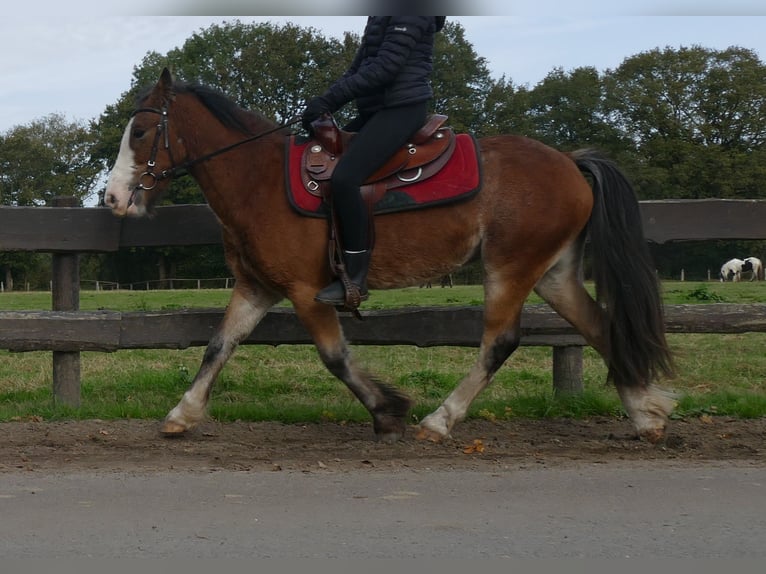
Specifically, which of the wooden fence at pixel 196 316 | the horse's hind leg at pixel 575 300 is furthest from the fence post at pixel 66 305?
the horse's hind leg at pixel 575 300

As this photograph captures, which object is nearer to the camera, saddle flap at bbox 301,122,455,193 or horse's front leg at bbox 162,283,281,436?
saddle flap at bbox 301,122,455,193

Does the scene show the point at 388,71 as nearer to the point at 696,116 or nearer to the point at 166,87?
the point at 166,87

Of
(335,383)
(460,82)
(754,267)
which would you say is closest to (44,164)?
(460,82)

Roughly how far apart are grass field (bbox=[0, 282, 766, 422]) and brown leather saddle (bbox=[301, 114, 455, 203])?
1.76 metres

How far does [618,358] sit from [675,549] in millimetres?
2582

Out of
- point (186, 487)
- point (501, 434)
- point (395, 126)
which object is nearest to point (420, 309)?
point (501, 434)

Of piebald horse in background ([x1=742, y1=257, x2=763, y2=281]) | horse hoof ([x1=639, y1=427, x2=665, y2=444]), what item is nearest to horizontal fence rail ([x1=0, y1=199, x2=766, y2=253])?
horse hoof ([x1=639, y1=427, x2=665, y2=444])

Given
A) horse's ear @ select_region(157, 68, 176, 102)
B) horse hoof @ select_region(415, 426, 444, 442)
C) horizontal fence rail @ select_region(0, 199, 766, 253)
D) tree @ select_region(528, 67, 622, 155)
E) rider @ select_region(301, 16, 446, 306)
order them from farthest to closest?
1. tree @ select_region(528, 67, 622, 155)
2. horizontal fence rail @ select_region(0, 199, 766, 253)
3. horse's ear @ select_region(157, 68, 176, 102)
4. horse hoof @ select_region(415, 426, 444, 442)
5. rider @ select_region(301, 16, 446, 306)

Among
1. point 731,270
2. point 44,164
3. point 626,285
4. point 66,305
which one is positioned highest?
point 44,164

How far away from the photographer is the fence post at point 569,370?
7.29 meters

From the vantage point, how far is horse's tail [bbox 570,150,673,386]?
6016 millimetres

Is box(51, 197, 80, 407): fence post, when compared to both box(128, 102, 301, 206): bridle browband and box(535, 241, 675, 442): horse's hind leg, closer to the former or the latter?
box(128, 102, 301, 206): bridle browband

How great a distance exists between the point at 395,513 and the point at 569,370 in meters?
3.48

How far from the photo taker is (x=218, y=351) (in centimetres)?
621
